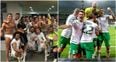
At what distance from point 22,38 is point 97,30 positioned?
2.95 feet

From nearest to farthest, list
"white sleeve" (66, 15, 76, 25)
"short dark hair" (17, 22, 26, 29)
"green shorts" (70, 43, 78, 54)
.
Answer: "white sleeve" (66, 15, 76, 25), "green shorts" (70, 43, 78, 54), "short dark hair" (17, 22, 26, 29)

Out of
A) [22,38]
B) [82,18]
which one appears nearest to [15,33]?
[22,38]

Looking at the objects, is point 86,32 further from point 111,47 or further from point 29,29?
point 29,29

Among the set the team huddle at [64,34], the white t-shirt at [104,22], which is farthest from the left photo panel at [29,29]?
the white t-shirt at [104,22]

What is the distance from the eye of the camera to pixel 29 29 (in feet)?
37.7

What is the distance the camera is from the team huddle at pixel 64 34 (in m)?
11.4

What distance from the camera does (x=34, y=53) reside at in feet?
37.7

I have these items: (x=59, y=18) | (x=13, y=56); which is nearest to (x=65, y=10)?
(x=59, y=18)

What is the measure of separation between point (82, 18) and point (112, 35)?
0.43 meters

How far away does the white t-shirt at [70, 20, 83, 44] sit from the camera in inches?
448

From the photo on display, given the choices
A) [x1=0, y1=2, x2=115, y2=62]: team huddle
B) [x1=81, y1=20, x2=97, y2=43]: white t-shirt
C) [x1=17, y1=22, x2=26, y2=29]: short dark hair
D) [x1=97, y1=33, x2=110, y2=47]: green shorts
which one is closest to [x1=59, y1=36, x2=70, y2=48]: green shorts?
[x1=0, y1=2, x2=115, y2=62]: team huddle

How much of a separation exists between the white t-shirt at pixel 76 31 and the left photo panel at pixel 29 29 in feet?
0.67

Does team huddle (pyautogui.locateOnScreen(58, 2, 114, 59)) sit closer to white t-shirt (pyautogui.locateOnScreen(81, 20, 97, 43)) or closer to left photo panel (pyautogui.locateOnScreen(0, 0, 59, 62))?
white t-shirt (pyautogui.locateOnScreen(81, 20, 97, 43))

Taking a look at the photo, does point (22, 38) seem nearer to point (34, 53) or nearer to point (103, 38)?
point (34, 53)
